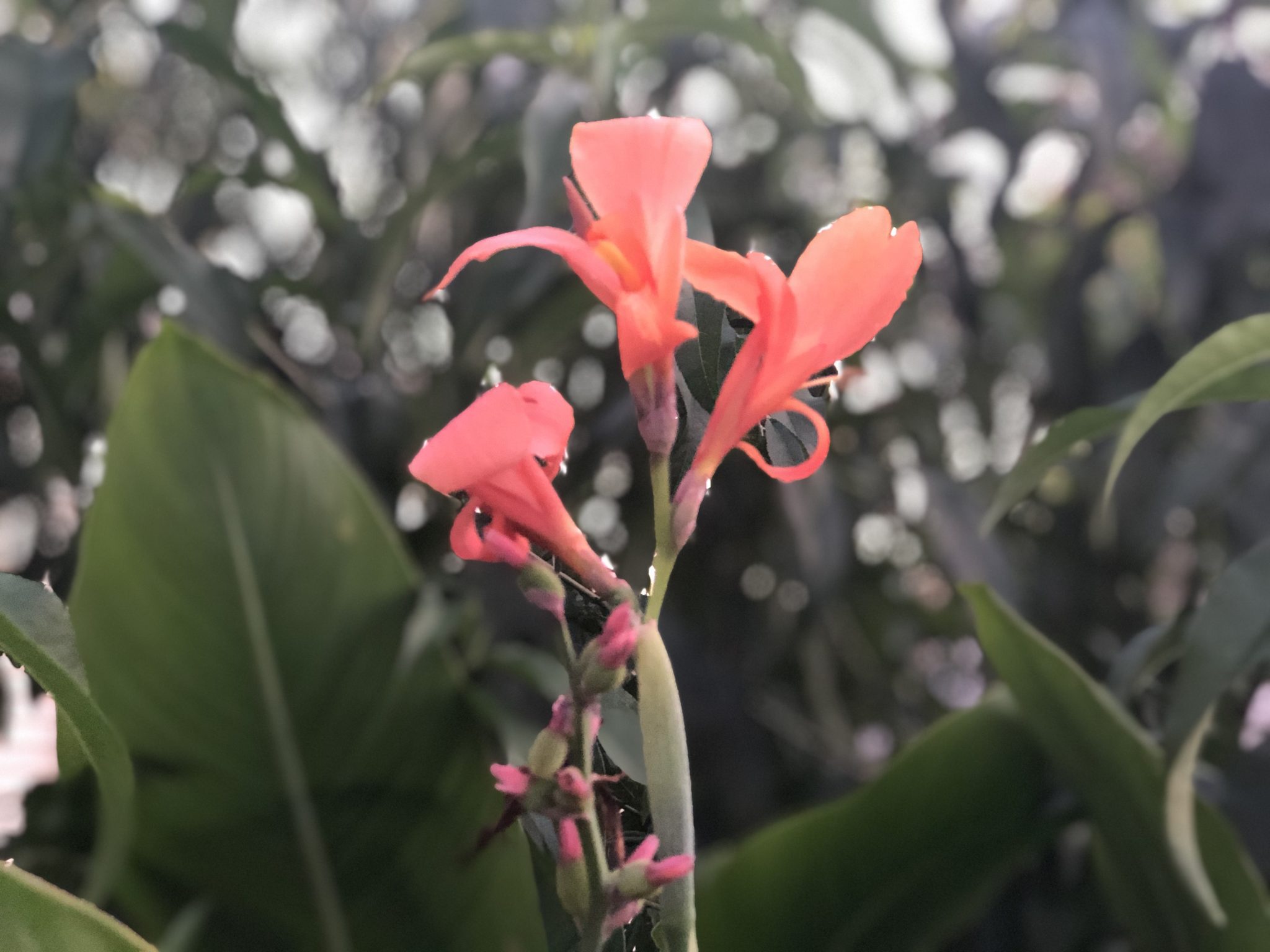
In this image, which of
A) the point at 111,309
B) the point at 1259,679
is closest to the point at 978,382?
the point at 1259,679

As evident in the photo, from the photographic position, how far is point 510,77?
25.9 inches

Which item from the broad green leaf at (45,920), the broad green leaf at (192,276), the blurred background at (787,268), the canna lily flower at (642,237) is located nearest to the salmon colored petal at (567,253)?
the canna lily flower at (642,237)

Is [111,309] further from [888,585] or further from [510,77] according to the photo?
[888,585]

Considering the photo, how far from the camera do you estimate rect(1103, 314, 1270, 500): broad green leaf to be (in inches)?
9.9

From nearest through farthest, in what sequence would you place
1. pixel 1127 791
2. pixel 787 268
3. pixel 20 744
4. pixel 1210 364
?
pixel 1210 364 < pixel 1127 791 < pixel 787 268 < pixel 20 744

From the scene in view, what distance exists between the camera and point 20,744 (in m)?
0.84

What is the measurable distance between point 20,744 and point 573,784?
0.89 meters

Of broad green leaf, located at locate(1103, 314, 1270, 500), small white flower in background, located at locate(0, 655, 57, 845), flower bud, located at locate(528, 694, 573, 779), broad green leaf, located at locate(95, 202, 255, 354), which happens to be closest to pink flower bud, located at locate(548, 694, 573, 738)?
flower bud, located at locate(528, 694, 573, 779)

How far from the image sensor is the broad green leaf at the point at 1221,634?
298mm

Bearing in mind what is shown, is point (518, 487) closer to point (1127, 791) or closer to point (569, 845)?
point (569, 845)

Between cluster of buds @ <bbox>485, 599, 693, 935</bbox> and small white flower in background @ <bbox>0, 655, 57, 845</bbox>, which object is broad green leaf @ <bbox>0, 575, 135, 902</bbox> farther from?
small white flower in background @ <bbox>0, 655, 57, 845</bbox>

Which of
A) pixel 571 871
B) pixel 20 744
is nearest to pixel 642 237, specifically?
pixel 571 871

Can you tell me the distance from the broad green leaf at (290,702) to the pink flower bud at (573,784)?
0.91ft

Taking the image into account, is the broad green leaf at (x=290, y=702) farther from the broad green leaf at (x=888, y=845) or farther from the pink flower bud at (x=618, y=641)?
the pink flower bud at (x=618, y=641)
